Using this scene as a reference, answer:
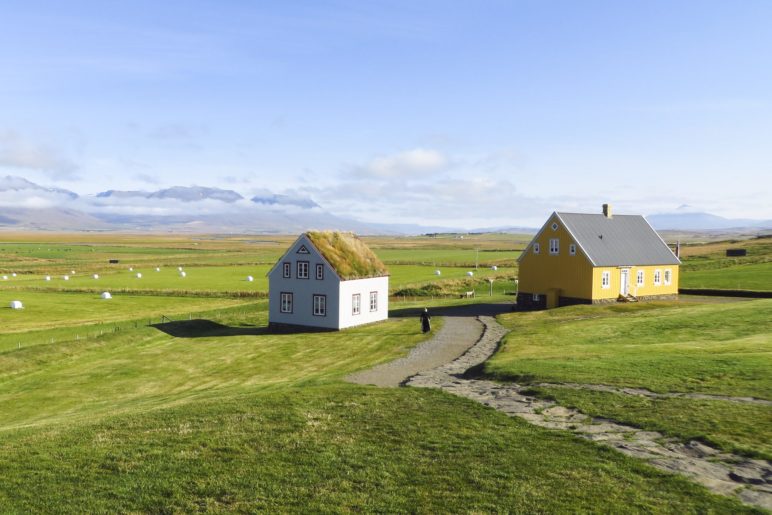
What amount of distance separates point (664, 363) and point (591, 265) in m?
29.0

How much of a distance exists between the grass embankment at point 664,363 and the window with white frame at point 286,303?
1811 centimetres

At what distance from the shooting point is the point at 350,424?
1677cm

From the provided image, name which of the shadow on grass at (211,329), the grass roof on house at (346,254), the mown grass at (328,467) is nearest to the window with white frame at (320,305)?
the shadow on grass at (211,329)

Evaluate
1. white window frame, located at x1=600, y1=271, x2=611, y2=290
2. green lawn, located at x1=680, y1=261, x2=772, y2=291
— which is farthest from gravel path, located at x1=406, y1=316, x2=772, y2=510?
green lawn, located at x1=680, y1=261, x2=772, y2=291

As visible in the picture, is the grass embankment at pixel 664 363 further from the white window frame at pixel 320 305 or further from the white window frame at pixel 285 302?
the white window frame at pixel 285 302

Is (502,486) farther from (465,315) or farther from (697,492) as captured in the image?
(465,315)

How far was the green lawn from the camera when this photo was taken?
204 ft

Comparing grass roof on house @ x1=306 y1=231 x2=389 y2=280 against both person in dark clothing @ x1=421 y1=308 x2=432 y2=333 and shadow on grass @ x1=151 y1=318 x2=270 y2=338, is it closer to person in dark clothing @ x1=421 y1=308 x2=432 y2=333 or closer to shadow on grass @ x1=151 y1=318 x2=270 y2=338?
shadow on grass @ x1=151 y1=318 x2=270 y2=338

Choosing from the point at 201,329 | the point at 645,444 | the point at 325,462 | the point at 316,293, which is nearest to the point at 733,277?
the point at 316,293

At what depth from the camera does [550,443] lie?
1478cm

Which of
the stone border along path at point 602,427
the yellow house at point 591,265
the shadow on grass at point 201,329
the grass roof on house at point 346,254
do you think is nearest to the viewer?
the stone border along path at point 602,427

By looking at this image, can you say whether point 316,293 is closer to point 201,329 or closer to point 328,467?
point 201,329

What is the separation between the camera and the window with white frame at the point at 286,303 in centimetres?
5128

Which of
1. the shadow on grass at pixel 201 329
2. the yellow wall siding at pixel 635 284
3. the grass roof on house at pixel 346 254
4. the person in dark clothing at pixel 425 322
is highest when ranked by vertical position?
the grass roof on house at pixel 346 254
